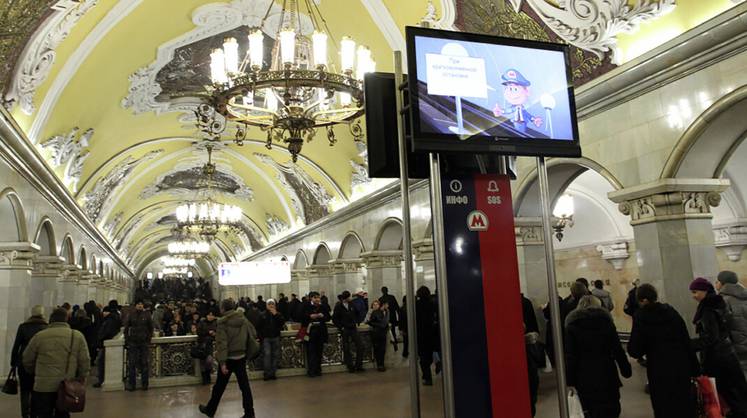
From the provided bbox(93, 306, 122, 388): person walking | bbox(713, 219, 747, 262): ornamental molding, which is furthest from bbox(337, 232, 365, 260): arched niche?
bbox(713, 219, 747, 262): ornamental molding

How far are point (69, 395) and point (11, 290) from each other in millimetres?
5869

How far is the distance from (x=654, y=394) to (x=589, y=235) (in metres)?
11.2

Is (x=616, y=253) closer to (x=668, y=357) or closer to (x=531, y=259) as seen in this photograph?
(x=531, y=259)

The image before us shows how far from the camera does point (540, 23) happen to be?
7875mm

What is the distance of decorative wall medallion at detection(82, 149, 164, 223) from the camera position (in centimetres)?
1752

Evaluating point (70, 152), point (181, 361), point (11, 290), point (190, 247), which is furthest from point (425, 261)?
point (190, 247)

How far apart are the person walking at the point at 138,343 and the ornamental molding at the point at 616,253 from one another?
1056 centimetres

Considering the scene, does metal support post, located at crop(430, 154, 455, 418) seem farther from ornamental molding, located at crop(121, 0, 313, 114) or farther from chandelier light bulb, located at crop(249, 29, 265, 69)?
ornamental molding, located at crop(121, 0, 313, 114)

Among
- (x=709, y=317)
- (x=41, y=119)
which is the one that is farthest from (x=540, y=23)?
(x=41, y=119)

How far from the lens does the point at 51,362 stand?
17.0 ft

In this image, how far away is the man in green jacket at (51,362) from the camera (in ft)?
17.0

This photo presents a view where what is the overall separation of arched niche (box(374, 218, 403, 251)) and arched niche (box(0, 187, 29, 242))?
768cm

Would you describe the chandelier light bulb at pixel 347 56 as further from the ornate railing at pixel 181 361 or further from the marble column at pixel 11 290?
the marble column at pixel 11 290

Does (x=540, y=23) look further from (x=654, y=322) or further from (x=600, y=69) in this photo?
(x=654, y=322)
